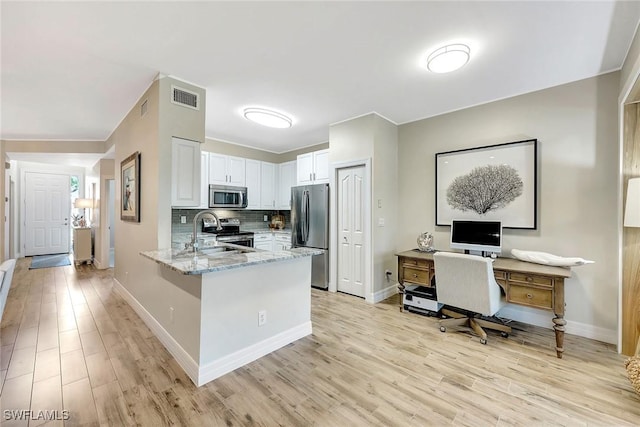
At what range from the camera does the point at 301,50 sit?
2334mm

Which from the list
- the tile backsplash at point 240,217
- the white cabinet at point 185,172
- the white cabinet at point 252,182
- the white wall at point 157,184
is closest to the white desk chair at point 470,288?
the white wall at point 157,184

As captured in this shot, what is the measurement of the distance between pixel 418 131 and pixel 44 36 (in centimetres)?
414

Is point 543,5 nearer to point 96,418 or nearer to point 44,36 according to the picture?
point 44,36

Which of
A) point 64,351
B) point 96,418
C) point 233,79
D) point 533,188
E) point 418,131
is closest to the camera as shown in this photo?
point 96,418

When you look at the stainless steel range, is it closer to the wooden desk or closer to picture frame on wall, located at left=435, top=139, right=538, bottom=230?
picture frame on wall, located at left=435, top=139, right=538, bottom=230

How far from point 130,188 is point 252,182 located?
244cm

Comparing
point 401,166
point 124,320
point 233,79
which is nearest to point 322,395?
point 124,320

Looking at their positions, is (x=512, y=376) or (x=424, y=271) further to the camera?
(x=424, y=271)

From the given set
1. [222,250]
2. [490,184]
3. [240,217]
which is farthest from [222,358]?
[240,217]

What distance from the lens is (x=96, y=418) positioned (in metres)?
1.65

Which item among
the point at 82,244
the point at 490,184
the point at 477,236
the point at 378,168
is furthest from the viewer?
the point at 82,244

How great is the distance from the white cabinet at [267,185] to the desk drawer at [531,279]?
4488mm

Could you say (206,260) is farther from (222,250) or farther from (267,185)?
(267,185)

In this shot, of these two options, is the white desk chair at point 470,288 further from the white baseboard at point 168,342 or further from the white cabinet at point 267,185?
the white cabinet at point 267,185
